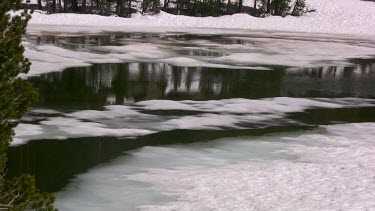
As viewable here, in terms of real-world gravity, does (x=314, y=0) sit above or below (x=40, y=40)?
above

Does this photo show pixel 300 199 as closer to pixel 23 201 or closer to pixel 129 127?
pixel 23 201

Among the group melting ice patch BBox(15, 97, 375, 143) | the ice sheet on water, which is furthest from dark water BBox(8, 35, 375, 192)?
the ice sheet on water

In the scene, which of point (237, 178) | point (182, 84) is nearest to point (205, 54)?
point (182, 84)

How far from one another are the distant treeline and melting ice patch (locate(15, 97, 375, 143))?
45.1m

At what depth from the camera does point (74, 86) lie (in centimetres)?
1942

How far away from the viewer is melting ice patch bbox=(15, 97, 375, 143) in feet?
42.6

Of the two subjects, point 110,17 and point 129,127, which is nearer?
point 129,127

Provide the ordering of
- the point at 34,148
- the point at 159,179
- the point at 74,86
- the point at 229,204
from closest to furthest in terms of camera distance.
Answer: the point at 229,204
the point at 159,179
the point at 34,148
the point at 74,86

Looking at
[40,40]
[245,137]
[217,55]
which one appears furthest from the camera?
[40,40]

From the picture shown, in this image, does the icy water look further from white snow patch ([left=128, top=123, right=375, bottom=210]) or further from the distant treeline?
the distant treeline

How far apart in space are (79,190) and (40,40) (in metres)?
27.1

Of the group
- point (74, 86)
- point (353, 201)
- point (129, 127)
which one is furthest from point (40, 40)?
point (353, 201)

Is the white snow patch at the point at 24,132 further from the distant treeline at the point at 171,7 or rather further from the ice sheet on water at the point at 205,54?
the distant treeline at the point at 171,7

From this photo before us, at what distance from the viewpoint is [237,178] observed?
9617mm
